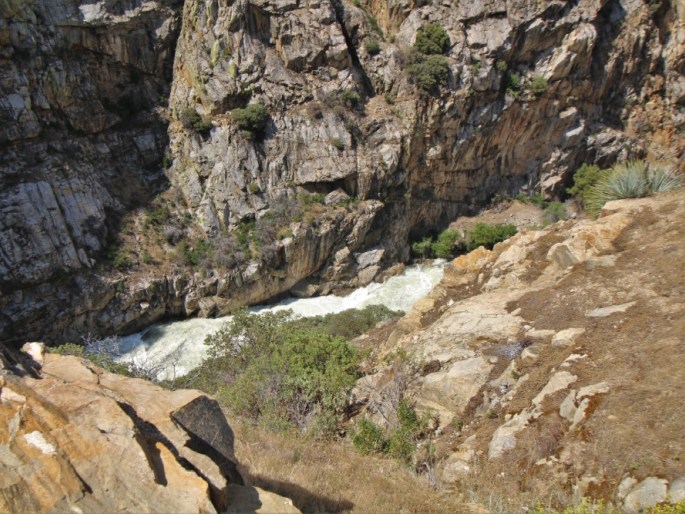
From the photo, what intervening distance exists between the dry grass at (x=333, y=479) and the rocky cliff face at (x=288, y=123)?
47.0 ft

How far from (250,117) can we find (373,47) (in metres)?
7.45

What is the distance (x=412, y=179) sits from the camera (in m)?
23.5

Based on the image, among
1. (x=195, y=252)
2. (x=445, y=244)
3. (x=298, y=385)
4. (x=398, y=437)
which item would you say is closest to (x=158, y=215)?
(x=195, y=252)

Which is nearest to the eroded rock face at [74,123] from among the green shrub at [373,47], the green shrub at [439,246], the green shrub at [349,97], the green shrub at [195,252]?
the green shrub at [195,252]

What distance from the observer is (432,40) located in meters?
23.2

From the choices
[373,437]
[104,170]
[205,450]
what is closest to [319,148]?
[104,170]

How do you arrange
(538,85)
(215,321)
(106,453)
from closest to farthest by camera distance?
1. (106,453)
2. (215,321)
3. (538,85)

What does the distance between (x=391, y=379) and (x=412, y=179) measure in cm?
1705

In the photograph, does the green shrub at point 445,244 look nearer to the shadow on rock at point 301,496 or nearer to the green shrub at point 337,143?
the green shrub at point 337,143

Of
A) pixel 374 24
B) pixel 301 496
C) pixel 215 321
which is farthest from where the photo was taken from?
pixel 374 24

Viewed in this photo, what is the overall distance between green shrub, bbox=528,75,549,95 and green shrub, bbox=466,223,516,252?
703cm

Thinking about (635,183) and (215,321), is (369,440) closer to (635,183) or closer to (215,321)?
(635,183)

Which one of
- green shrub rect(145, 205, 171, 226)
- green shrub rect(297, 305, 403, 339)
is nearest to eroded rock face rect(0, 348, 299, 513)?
green shrub rect(297, 305, 403, 339)

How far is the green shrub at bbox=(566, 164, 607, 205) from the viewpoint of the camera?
25344 mm
